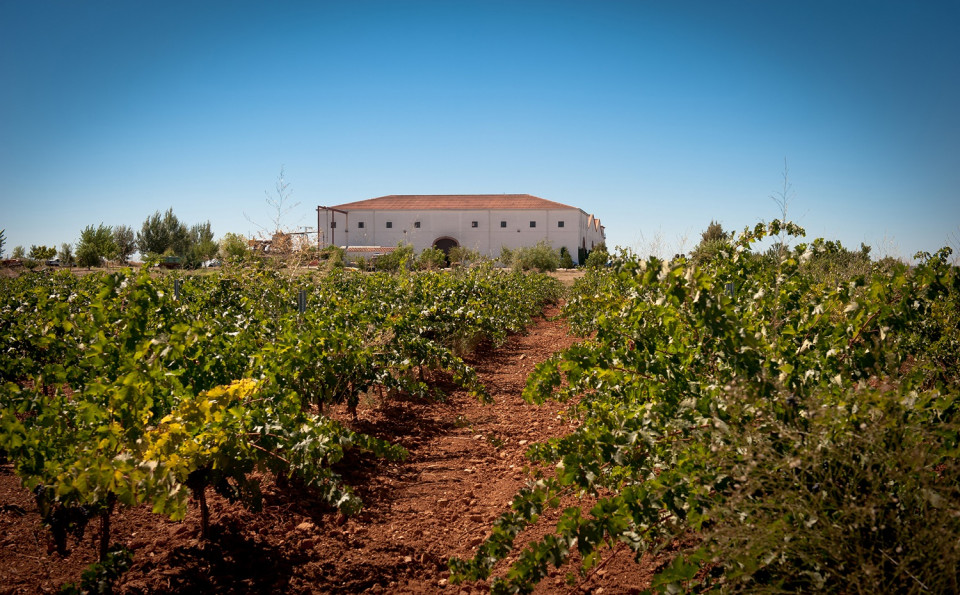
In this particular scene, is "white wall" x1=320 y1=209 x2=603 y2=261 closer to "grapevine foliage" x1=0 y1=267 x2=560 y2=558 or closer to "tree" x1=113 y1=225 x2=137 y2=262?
"tree" x1=113 y1=225 x2=137 y2=262

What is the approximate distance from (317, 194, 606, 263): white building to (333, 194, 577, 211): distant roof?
A: 0.30 ft

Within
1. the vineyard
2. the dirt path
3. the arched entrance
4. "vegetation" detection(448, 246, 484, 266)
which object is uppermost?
the arched entrance

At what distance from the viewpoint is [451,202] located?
5566cm

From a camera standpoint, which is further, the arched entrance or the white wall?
the arched entrance

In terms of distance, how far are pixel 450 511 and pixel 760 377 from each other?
8.03ft

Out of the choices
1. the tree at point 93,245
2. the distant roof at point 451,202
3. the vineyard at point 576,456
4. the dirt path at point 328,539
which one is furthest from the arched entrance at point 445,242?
the vineyard at point 576,456

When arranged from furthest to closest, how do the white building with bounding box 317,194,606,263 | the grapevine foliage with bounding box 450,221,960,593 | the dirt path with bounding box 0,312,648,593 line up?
the white building with bounding box 317,194,606,263 → the dirt path with bounding box 0,312,648,593 → the grapevine foliage with bounding box 450,221,960,593

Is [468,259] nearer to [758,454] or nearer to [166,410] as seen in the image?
[166,410]

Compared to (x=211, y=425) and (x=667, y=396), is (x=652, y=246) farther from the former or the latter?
(x=211, y=425)

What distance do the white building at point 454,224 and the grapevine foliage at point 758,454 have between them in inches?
2004

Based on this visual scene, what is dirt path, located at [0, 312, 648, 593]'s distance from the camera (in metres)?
2.87

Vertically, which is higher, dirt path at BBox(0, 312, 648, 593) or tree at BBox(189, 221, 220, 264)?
tree at BBox(189, 221, 220, 264)

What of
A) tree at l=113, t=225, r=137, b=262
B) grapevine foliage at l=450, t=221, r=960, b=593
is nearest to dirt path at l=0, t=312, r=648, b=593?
grapevine foliage at l=450, t=221, r=960, b=593

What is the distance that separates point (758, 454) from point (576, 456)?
24.7 inches
